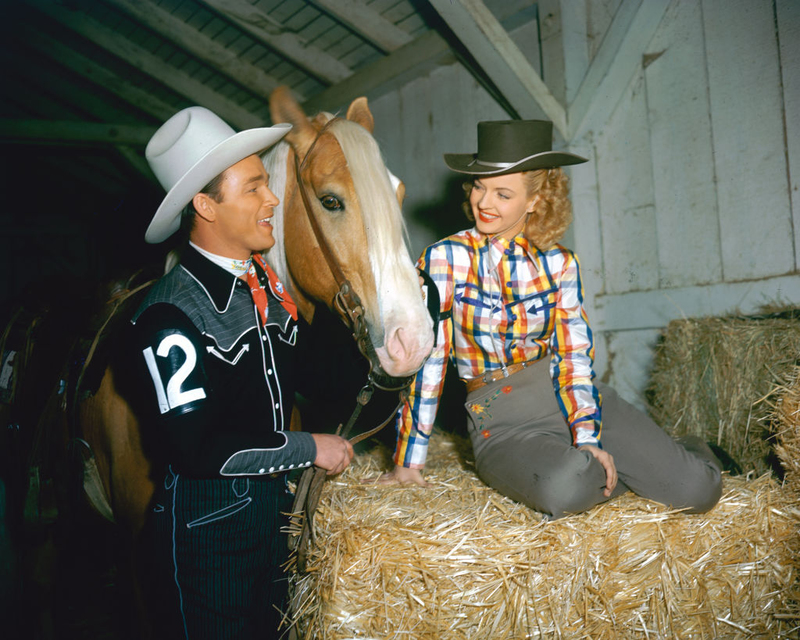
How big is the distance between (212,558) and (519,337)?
125 cm

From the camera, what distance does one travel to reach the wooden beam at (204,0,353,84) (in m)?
4.01

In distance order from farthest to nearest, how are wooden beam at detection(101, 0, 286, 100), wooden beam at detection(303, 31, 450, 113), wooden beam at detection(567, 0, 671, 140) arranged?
wooden beam at detection(101, 0, 286, 100) < wooden beam at detection(303, 31, 450, 113) < wooden beam at detection(567, 0, 671, 140)

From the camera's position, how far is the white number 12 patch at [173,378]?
4.35 feet

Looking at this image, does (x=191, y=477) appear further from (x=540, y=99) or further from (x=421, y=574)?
(x=540, y=99)

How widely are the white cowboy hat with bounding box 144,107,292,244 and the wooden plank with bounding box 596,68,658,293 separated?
2.28 m

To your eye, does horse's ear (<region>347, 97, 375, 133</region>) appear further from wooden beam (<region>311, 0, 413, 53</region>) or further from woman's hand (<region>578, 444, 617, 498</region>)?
wooden beam (<region>311, 0, 413, 53</region>)

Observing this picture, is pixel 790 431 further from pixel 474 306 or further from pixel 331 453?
pixel 331 453

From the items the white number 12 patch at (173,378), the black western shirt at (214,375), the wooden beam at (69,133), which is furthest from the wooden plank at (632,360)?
the wooden beam at (69,133)

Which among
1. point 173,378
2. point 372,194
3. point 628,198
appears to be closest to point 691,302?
point 628,198

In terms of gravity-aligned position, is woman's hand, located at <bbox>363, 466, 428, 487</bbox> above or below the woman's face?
below

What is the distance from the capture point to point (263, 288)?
5.56ft

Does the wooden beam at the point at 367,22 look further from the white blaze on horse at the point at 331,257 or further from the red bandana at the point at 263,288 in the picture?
the red bandana at the point at 263,288

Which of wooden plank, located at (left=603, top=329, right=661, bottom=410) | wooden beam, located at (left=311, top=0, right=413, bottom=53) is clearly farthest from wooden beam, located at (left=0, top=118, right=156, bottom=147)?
wooden plank, located at (left=603, top=329, right=661, bottom=410)

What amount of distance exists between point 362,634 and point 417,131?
372 cm
